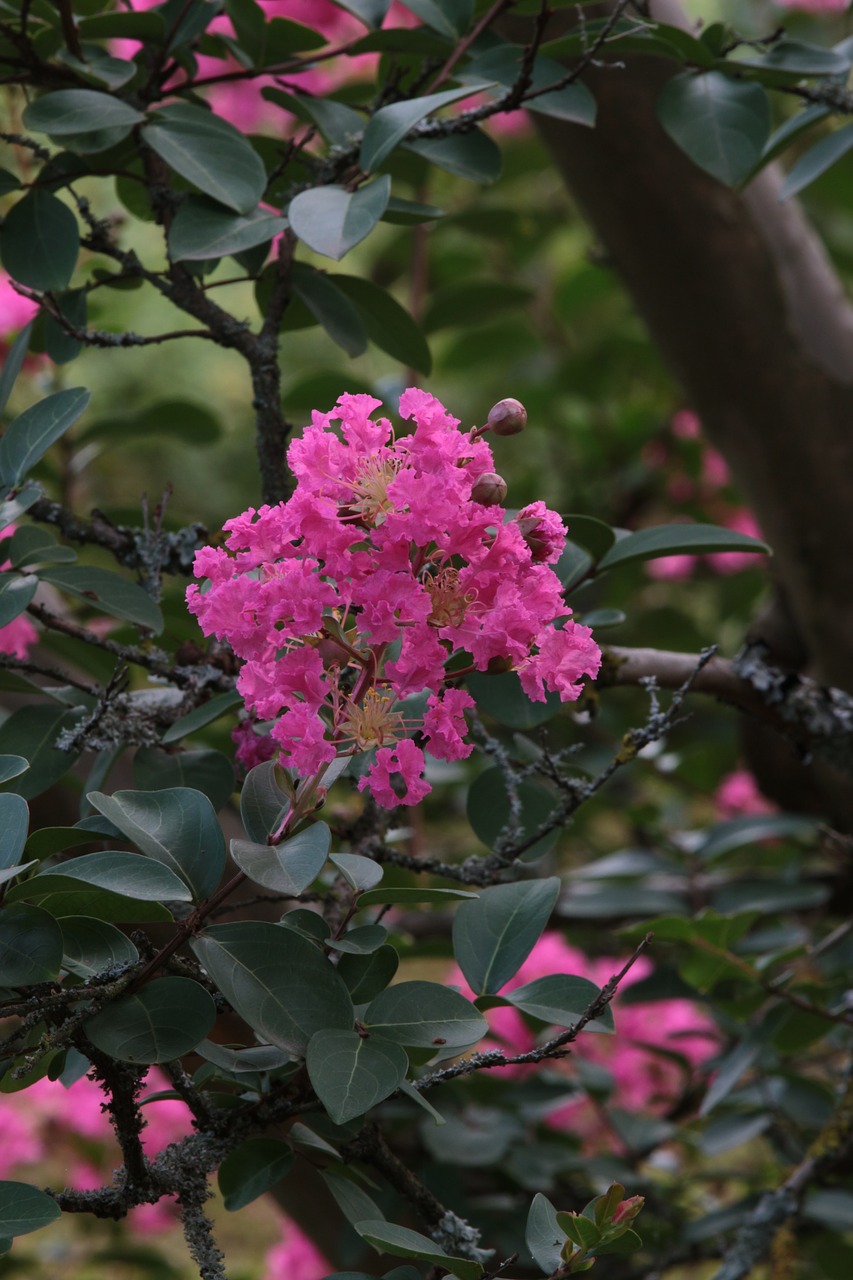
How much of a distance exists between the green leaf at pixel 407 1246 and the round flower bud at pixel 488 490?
0.23 metres

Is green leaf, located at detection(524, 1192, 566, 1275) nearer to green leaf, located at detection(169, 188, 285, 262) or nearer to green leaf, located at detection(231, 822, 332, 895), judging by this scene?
green leaf, located at detection(231, 822, 332, 895)

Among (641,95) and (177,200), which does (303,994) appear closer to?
(177,200)

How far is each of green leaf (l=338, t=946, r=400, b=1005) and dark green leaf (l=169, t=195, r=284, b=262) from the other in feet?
0.99

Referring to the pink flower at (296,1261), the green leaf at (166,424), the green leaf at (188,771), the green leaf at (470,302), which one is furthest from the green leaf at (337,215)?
the pink flower at (296,1261)

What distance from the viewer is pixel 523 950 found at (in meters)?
0.45

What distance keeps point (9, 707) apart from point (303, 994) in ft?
1.87

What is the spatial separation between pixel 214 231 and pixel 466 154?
0.14 meters

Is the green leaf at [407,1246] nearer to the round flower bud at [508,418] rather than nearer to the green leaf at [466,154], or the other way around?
the round flower bud at [508,418]

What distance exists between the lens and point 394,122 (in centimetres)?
50

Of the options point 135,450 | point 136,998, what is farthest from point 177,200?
point 135,450

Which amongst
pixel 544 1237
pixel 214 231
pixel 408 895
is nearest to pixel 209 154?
pixel 214 231

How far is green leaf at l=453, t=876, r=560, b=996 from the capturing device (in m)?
0.45

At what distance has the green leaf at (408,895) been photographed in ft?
1.19

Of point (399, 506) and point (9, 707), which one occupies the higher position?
point (399, 506)
